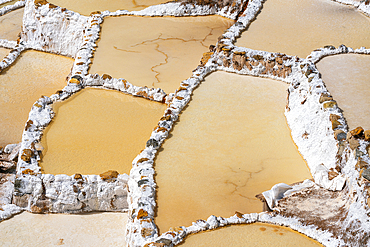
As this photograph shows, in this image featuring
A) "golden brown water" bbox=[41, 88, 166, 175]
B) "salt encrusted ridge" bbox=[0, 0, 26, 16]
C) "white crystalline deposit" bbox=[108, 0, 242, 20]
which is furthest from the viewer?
"salt encrusted ridge" bbox=[0, 0, 26, 16]

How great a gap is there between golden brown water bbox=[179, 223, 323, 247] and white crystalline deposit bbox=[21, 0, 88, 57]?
17.9ft

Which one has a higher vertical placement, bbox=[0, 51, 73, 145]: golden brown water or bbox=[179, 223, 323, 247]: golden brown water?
bbox=[0, 51, 73, 145]: golden brown water

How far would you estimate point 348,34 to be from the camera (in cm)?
633

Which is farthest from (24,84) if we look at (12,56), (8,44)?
(8,44)

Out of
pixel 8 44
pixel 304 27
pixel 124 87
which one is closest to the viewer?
pixel 124 87

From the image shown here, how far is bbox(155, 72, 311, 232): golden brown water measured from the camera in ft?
12.2

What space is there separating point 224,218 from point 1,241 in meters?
2.28

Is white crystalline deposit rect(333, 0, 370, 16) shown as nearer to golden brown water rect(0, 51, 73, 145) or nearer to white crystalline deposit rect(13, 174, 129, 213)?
white crystalline deposit rect(13, 174, 129, 213)

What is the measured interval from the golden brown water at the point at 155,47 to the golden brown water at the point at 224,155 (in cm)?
121

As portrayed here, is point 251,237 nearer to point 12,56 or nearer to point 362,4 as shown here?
point 362,4

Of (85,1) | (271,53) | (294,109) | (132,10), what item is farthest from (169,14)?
(294,109)

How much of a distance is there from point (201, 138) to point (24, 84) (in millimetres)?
4362

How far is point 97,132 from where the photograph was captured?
5.13 meters

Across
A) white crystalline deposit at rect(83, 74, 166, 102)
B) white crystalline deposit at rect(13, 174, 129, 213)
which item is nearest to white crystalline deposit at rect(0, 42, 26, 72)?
white crystalline deposit at rect(83, 74, 166, 102)
